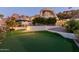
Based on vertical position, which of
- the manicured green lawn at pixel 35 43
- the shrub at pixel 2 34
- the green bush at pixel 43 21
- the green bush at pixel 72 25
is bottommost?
the manicured green lawn at pixel 35 43

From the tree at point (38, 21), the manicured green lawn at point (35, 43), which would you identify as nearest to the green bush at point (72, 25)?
the manicured green lawn at point (35, 43)

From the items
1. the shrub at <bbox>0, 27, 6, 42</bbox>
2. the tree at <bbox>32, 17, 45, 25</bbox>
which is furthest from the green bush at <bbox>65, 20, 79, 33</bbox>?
the shrub at <bbox>0, 27, 6, 42</bbox>

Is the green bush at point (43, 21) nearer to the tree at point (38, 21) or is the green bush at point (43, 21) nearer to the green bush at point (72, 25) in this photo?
the tree at point (38, 21)

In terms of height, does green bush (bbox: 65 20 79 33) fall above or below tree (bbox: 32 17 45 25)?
below

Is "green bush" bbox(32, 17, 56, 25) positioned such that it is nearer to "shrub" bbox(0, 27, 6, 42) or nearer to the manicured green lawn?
the manicured green lawn

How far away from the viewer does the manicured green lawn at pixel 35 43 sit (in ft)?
4.27

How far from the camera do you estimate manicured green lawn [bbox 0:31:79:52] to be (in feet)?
4.27

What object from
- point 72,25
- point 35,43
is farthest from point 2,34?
point 72,25

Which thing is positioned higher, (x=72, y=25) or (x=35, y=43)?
(x=72, y=25)

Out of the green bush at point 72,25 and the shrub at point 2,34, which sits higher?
the green bush at point 72,25

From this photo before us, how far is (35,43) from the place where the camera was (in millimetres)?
1310

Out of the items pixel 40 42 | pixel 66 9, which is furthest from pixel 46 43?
pixel 66 9

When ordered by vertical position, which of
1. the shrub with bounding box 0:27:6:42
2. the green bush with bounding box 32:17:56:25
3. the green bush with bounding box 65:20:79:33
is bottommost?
the shrub with bounding box 0:27:6:42

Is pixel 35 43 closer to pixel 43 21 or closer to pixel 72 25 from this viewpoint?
pixel 43 21
